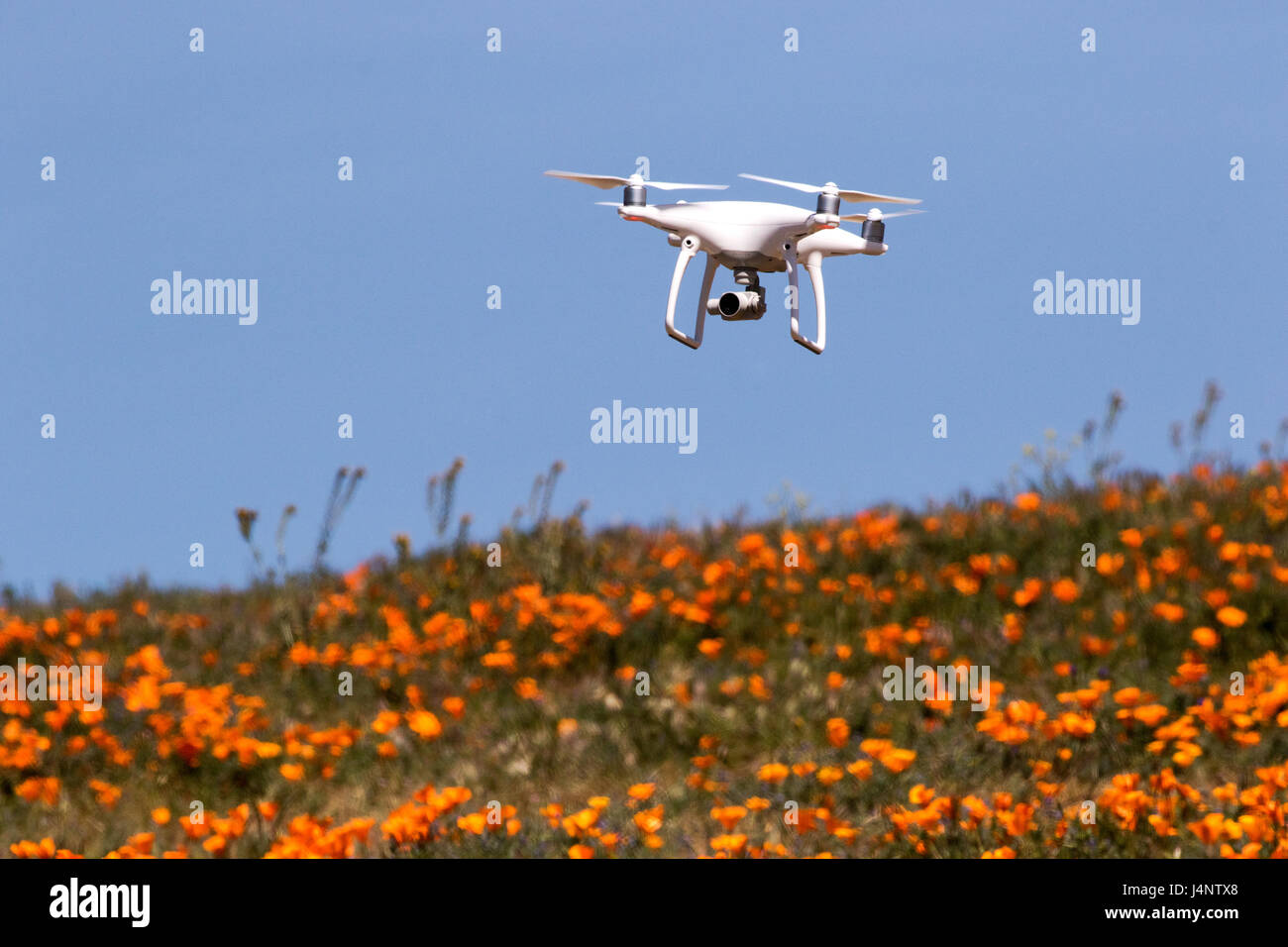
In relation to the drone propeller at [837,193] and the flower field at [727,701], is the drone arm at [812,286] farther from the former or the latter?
the flower field at [727,701]

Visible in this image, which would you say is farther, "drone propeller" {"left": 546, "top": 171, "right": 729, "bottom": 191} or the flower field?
the flower field

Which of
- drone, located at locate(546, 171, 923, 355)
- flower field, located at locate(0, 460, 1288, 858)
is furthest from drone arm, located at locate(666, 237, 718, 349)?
flower field, located at locate(0, 460, 1288, 858)

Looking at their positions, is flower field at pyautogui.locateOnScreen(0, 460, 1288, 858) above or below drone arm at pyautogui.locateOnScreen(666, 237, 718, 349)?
below

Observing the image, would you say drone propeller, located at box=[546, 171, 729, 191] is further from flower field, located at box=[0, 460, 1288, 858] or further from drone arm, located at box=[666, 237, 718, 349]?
flower field, located at box=[0, 460, 1288, 858]

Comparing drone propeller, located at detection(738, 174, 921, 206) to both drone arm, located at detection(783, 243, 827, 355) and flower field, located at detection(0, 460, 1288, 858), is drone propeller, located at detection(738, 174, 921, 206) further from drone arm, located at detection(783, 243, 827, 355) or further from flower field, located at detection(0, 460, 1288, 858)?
flower field, located at detection(0, 460, 1288, 858)

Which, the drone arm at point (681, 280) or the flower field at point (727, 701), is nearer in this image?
the drone arm at point (681, 280)

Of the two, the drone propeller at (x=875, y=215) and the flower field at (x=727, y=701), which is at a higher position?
the drone propeller at (x=875, y=215)

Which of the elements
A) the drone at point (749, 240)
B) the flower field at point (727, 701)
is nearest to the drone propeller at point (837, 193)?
the drone at point (749, 240)
